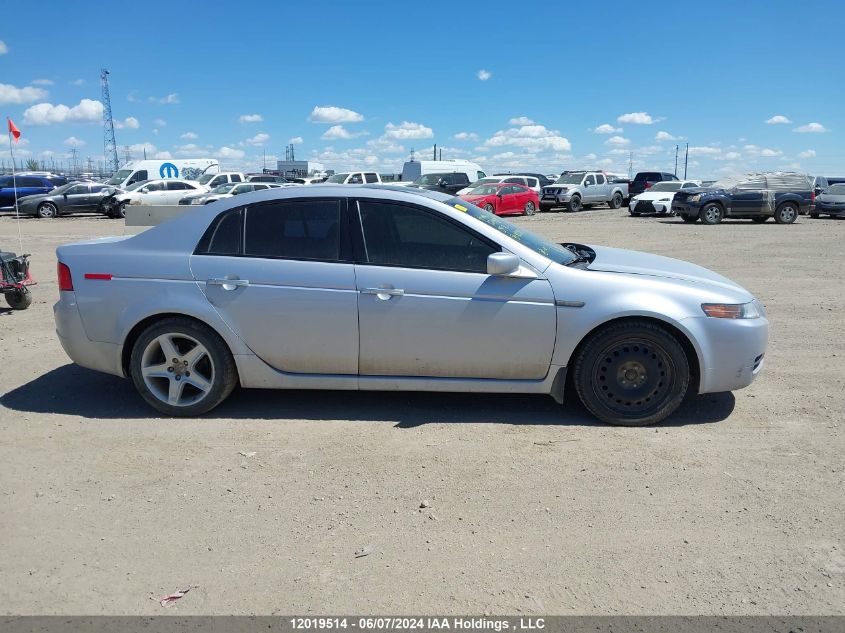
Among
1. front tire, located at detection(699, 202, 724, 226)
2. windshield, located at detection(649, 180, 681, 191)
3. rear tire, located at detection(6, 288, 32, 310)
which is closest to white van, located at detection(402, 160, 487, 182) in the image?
windshield, located at detection(649, 180, 681, 191)

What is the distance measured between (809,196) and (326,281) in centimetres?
2508

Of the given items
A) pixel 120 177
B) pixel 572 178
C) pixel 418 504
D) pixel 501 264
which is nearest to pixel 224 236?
pixel 501 264

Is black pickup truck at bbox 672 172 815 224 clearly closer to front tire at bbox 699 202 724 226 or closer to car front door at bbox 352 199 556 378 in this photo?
front tire at bbox 699 202 724 226

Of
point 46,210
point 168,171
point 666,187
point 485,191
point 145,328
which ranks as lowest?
point 145,328

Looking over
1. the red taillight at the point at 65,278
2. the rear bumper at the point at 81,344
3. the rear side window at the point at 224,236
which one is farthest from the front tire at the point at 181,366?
the red taillight at the point at 65,278

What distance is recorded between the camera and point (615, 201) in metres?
36.6

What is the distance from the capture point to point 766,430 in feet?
15.3

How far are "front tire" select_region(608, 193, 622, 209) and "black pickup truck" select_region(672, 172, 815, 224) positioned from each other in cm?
1130

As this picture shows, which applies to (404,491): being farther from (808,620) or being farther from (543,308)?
(808,620)

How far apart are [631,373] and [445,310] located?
1314 mm

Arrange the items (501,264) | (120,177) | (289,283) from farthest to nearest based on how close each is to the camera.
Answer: (120,177) → (289,283) → (501,264)

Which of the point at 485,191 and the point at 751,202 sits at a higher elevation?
the point at 485,191

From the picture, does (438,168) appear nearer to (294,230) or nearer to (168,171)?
(168,171)

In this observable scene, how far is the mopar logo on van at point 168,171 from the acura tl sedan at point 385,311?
35089 mm
